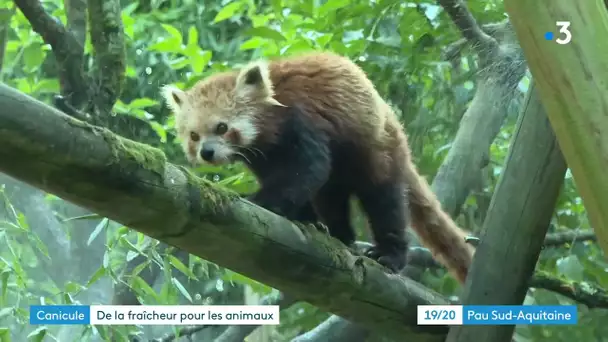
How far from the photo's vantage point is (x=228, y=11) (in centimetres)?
161

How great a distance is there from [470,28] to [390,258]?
64cm

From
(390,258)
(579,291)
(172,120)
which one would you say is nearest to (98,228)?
(172,120)

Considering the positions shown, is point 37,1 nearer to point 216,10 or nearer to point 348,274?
point 216,10

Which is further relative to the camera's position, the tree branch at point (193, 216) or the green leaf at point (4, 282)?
the green leaf at point (4, 282)

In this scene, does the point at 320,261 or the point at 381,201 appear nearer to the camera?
the point at 320,261

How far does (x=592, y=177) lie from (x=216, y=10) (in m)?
0.98

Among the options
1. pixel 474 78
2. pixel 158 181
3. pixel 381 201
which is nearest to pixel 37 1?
pixel 158 181

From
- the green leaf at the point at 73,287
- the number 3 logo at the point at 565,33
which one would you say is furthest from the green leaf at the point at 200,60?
the number 3 logo at the point at 565,33

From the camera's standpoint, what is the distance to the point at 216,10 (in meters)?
1.63

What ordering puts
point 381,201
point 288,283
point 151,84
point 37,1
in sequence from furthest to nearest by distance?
point 381,201, point 151,84, point 37,1, point 288,283

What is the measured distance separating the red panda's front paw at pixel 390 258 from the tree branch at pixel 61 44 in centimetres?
78

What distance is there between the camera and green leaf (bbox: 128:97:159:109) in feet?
4.95

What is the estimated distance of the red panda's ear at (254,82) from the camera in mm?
1583

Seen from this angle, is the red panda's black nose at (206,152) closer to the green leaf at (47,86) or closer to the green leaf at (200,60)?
the green leaf at (200,60)
